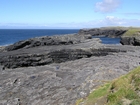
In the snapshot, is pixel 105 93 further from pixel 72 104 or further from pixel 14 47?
pixel 14 47

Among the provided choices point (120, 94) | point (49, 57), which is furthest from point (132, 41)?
point (120, 94)

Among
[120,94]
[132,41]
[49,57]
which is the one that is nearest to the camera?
[120,94]

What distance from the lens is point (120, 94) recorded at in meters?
14.6

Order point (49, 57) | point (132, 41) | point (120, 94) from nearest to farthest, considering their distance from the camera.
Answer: point (120, 94), point (49, 57), point (132, 41)

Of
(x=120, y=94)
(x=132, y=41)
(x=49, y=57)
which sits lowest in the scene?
(x=132, y=41)

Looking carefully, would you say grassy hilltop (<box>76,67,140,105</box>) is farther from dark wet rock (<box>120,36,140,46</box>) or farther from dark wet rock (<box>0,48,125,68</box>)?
dark wet rock (<box>120,36,140,46</box>)

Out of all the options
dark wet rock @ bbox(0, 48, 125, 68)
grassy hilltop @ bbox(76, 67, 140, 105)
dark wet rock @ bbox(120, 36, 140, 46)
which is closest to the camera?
grassy hilltop @ bbox(76, 67, 140, 105)

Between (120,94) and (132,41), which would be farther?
(132,41)

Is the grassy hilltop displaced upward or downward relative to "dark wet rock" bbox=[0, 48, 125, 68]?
upward

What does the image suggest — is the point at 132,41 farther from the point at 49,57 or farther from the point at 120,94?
the point at 120,94

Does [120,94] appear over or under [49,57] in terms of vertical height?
over

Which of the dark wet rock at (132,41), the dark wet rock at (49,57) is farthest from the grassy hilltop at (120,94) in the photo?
the dark wet rock at (132,41)

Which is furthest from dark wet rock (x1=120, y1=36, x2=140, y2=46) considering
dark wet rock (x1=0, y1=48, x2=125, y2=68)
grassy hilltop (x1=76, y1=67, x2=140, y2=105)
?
grassy hilltop (x1=76, y1=67, x2=140, y2=105)

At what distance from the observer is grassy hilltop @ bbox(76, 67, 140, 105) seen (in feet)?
46.0
